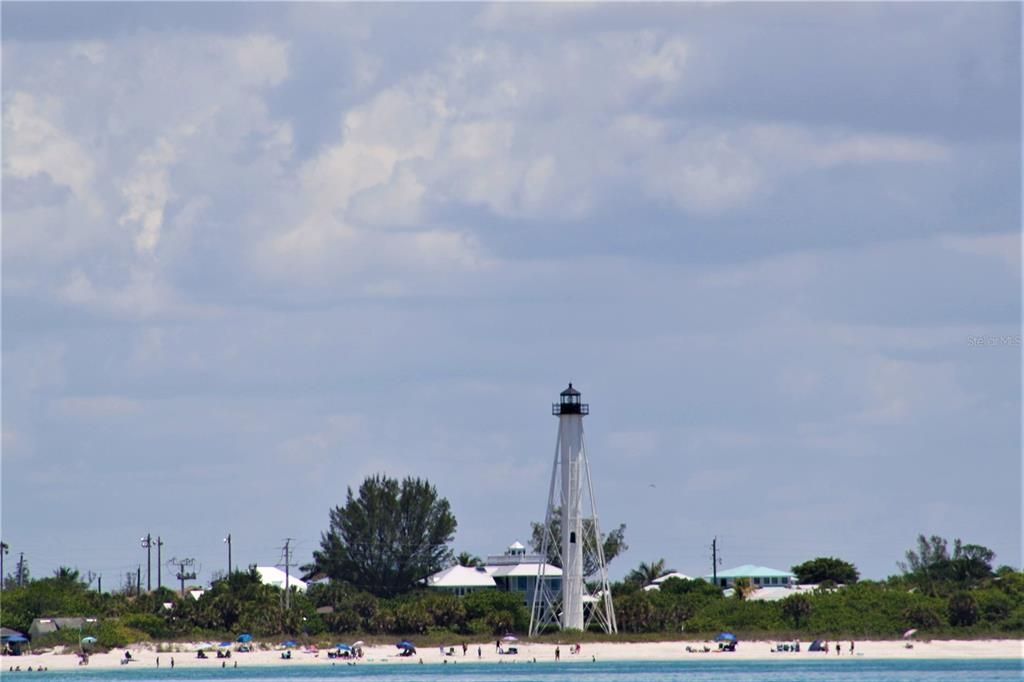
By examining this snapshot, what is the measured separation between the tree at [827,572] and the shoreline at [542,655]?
111ft

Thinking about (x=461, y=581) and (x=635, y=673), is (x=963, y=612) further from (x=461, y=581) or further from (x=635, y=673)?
(x=461, y=581)

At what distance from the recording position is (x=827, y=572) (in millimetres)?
181875

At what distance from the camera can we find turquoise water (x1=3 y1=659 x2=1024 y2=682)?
123688 mm

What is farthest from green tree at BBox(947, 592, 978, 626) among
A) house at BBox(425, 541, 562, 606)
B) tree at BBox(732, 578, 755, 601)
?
house at BBox(425, 541, 562, 606)

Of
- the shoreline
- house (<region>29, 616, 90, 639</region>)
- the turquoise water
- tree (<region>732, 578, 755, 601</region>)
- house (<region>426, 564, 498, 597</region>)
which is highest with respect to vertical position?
house (<region>426, 564, 498, 597</region>)

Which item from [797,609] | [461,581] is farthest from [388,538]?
[797,609]

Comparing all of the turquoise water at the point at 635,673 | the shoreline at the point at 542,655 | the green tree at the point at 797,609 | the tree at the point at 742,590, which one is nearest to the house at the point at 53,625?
the shoreline at the point at 542,655

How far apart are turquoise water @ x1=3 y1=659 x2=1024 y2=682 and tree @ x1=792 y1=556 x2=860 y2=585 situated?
1610 inches

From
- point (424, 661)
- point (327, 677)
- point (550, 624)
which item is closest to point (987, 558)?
point (550, 624)

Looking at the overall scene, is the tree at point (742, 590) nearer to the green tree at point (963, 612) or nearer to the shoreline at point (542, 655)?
the green tree at point (963, 612)

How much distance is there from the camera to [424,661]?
14038 cm

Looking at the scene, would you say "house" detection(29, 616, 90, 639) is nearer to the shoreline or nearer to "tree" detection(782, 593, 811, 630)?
the shoreline

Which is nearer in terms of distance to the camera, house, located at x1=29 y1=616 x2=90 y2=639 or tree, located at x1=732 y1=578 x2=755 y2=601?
house, located at x1=29 y1=616 x2=90 y2=639

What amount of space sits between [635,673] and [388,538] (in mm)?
46191
